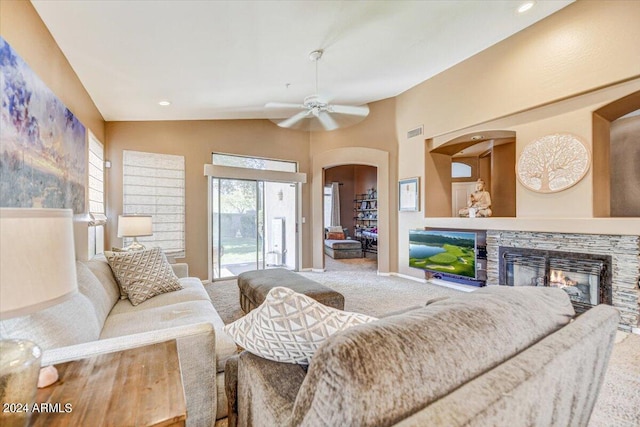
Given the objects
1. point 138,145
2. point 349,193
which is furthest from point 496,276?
point 349,193

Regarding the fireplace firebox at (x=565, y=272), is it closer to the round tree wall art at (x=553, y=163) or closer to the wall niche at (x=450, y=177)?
the round tree wall art at (x=553, y=163)

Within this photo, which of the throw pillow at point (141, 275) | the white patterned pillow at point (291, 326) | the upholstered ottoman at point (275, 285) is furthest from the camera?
the upholstered ottoman at point (275, 285)

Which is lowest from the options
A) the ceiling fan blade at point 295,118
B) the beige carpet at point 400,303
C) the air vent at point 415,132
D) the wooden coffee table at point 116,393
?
the beige carpet at point 400,303

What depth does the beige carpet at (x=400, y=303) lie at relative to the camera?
1.66 meters

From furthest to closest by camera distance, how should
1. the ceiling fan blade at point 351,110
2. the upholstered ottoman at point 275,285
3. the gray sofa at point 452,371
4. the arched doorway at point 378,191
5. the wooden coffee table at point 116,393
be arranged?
1. the arched doorway at point 378,191
2. the ceiling fan blade at point 351,110
3. the upholstered ottoman at point 275,285
4. the wooden coffee table at point 116,393
5. the gray sofa at point 452,371

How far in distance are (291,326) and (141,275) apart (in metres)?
2.08

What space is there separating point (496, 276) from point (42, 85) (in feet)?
16.9

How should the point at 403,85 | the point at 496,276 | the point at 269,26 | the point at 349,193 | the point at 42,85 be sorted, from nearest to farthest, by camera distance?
the point at 42,85 < the point at 269,26 < the point at 496,276 < the point at 403,85 < the point at 349,193

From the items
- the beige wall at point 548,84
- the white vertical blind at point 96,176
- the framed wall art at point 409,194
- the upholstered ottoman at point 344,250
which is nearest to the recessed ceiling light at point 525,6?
the beige wall at point 548,84

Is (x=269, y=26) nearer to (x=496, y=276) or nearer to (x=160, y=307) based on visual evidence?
(x=160, y=307)

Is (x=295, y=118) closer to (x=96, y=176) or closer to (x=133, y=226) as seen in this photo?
(x=133, y=226)

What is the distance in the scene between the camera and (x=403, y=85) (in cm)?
478

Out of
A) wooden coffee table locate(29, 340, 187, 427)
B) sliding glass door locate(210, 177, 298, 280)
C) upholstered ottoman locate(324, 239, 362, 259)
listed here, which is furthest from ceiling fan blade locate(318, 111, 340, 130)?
upholstered ottoman locate(324, 239, 362, 259)

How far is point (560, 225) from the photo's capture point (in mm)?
3156
